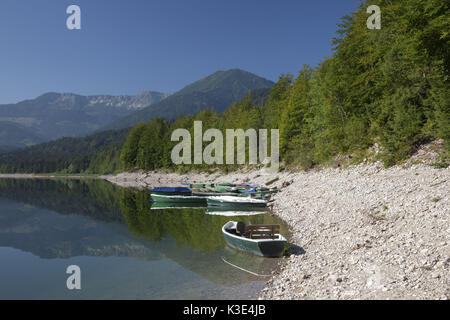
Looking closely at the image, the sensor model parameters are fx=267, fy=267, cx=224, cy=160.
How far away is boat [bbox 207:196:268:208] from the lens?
3052 centimetres

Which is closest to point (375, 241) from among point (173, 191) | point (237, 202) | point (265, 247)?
point (265, 247)

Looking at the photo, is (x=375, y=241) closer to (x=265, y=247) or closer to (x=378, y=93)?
(x=265, y=247)

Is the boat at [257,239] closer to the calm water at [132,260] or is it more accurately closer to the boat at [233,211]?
the calm water at [132,260]

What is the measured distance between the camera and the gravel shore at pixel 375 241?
870 cm

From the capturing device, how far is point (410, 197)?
15.3 meters

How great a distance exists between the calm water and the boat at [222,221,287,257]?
50cm

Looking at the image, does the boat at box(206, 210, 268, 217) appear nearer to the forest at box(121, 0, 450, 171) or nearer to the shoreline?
the shoreline

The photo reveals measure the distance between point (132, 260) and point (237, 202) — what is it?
1643cm

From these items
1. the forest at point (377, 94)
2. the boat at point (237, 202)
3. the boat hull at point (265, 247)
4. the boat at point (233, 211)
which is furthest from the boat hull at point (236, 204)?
the boat hull at point (265, 247)

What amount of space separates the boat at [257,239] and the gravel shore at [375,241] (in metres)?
0.90

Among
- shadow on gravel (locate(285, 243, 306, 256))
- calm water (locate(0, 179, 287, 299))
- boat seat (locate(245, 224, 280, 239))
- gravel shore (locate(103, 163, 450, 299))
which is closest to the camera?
gravel shore (locate(103, 163, 450, 299))

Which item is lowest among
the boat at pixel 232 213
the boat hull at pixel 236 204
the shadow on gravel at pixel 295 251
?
the boat at pixel 232 213

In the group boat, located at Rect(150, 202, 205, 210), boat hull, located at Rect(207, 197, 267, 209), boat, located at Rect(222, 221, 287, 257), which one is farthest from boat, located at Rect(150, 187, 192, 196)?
boat, located at Rect(222, 221, 287, 257)
